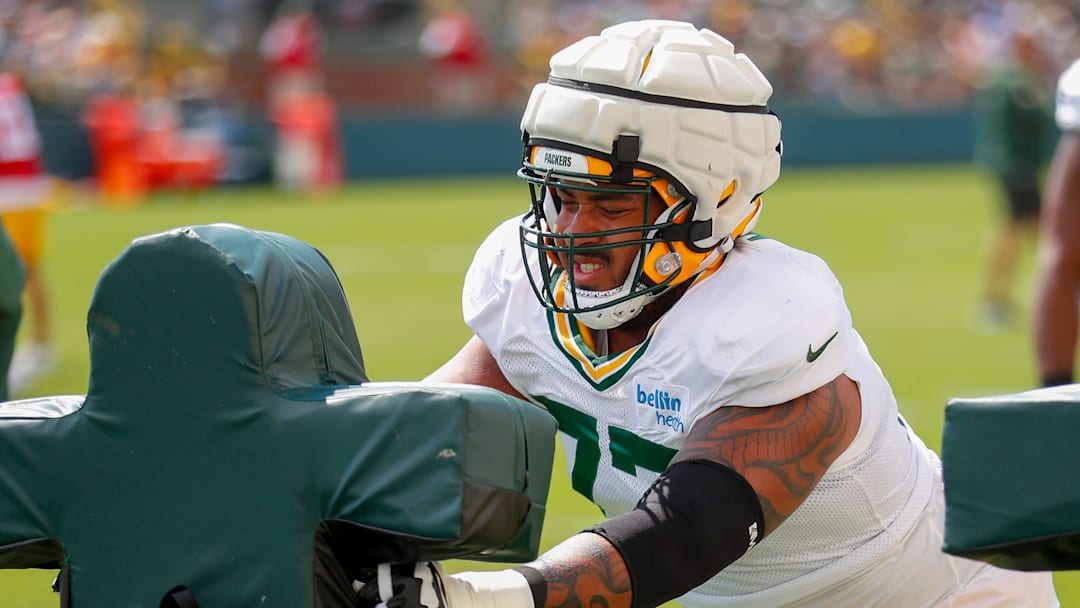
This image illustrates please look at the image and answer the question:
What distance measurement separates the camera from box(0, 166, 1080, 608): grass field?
7.87 meters

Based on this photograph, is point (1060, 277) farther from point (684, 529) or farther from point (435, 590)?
point (435, 590)

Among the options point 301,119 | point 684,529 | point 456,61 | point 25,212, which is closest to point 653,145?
point 684,529

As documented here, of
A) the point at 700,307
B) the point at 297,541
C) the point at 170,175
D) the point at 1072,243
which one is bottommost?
the point at 170,175

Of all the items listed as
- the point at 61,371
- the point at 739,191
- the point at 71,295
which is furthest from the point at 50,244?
the point at 739,191

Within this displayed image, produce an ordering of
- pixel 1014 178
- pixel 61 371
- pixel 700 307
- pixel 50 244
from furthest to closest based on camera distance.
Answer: pixel 50 244, pixel 1014 178, pixel 61 371, pixel 700 307

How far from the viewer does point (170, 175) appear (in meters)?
19.2

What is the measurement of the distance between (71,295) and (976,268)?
7.27 m

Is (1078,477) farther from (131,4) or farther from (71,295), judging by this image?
(131,4)

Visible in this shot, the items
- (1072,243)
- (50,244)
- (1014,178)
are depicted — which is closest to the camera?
(1072,243)

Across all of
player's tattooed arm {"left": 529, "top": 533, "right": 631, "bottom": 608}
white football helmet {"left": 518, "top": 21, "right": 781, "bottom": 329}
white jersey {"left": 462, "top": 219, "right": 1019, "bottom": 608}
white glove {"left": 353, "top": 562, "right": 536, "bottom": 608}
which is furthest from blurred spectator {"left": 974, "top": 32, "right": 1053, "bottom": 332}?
white glove {"left": 353, "top": 562, "right": 536, "bottom": 608}

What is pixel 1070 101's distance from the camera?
4.98 m

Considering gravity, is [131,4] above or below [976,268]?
above

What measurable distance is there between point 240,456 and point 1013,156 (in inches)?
378

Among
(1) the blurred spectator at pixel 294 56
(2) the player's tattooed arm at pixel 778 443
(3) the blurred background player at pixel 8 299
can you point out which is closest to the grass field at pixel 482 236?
(3) the blurred background player at pixel 8 299
